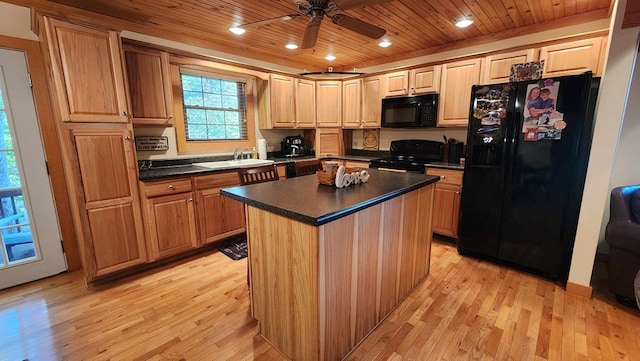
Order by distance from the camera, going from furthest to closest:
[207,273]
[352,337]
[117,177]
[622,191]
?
[207,273]
[117,177]
[622,191]
[352,337]

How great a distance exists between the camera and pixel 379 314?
1.82 metres

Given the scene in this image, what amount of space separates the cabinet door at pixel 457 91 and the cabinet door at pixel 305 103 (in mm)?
1815

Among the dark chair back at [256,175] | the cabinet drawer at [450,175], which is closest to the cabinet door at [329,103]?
the cabinet drawer at [450,175]

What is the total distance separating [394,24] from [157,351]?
332 cm

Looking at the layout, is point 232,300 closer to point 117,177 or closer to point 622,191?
point 117,177

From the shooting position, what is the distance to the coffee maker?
4.10 m

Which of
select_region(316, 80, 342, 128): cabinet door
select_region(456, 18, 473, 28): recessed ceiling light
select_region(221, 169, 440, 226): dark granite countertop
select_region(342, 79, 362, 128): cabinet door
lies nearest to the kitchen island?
select_region(221, 169, 440, 226): dark granite countertop

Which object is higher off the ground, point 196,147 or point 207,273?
point 196,147

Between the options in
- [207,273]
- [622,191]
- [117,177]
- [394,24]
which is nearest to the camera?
[622,191]

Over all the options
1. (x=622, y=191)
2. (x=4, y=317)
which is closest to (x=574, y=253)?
(x=622, y=191)

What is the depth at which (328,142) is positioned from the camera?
14.1 ft

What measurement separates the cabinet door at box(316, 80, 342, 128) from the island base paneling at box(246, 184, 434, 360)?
2553mm

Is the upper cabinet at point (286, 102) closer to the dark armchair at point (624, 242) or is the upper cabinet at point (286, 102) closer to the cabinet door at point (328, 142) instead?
the cabinet door at point (328, 142)

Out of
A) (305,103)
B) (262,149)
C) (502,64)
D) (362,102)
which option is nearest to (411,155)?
(362,102)
